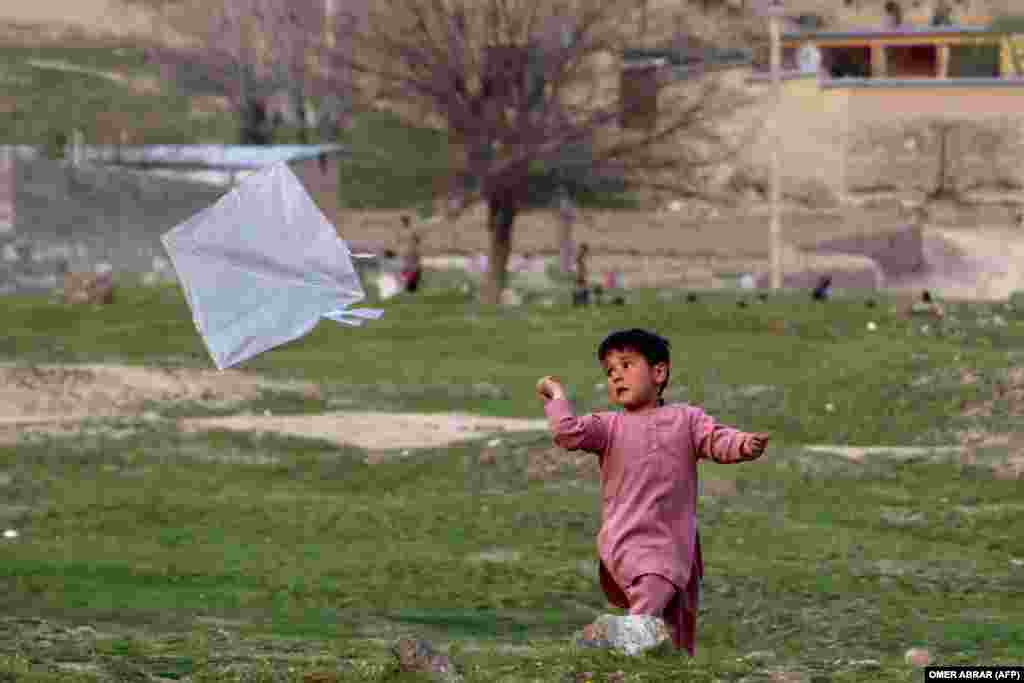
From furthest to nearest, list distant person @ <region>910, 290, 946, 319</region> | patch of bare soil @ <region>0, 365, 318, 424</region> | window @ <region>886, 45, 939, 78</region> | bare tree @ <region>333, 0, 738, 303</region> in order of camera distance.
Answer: window @ <region>886, 45, 939, 78</region>
bare tree @ <region>333, 0, 738, 303</region>
distant person @ <region>910, 290, 946, 319</region>
patch of bare soil @ <region>0, 365, 318, 424</region>

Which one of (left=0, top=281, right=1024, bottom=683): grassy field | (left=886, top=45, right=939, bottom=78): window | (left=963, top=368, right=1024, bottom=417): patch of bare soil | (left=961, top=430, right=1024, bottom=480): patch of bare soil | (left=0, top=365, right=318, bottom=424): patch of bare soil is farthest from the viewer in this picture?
(left=886, top=45, right=939, bottom=78): window

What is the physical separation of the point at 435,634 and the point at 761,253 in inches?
1644

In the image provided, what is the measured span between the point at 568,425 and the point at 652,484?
0.41 meters

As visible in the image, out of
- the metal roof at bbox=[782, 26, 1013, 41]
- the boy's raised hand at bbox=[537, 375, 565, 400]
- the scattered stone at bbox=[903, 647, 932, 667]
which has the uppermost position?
the metal roof at bbox=[782, 26, 1013, 41]

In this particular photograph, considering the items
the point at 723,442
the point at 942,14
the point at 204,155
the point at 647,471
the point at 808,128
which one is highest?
the point at 942,14

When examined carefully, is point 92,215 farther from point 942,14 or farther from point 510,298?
point 942,14

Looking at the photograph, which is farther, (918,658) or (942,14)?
(942,14)

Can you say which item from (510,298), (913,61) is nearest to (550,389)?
(510,298)

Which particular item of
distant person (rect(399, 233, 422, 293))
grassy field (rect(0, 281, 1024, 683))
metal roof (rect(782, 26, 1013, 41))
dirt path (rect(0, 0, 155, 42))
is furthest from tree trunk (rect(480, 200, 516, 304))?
dirt path (rect(0, 0, 155, 42))

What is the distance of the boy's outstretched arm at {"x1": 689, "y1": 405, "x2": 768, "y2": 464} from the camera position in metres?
8.03

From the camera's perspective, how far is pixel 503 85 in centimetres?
4231

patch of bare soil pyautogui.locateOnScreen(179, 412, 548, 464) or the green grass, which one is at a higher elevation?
the green grass

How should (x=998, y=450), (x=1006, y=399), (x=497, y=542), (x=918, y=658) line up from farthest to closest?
(x=1006, y=399) → (x=998, y=450) → (x=497, y=542) → (x=918, y=658)

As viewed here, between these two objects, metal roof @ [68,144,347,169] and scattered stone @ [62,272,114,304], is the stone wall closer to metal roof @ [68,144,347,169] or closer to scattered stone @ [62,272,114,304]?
metal roof @ [68,144,347,169]
